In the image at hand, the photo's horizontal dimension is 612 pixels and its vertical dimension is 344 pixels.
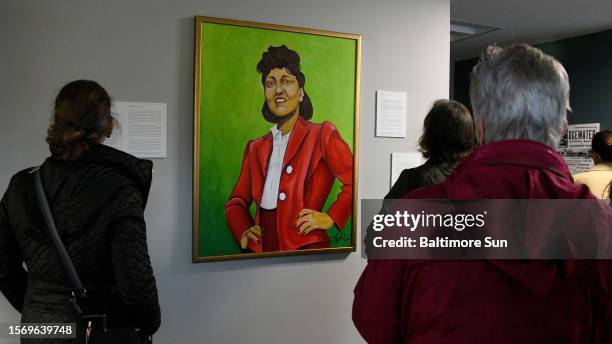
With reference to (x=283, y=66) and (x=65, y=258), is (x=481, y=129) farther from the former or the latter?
(x=283, y=66)

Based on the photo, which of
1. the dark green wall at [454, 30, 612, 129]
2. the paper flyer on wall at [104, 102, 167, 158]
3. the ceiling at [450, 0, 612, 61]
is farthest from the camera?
the dark green wall at [454, 30, 612, 129]

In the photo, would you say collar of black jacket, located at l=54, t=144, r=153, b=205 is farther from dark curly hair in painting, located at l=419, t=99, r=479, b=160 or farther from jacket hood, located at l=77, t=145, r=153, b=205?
dark curly hair in painting, located at l=419, t=99, r=479, b=160

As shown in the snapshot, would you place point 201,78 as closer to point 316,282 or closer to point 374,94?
point 374,94

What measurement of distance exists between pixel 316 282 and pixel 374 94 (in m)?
1.09

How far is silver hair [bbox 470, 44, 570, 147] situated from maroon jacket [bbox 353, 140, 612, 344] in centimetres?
4

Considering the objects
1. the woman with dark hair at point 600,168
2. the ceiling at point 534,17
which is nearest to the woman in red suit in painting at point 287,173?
the woman with dark hair at point 600,168

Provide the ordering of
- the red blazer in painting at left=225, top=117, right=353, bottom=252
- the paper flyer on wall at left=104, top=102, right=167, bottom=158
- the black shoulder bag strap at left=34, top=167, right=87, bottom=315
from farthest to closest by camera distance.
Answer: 1. the red blazer in painting at left=225, top=117, right=353, bottom=252
2. the paper flyer on wall at left=104, top=102, right=167, bottom=158
3. the black shoulder bag strap at left=34, top=167, right=87, bottom=315

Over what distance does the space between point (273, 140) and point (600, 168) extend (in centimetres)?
200

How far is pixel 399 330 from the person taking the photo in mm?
1170

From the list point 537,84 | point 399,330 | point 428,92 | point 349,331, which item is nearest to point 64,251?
point 399,330

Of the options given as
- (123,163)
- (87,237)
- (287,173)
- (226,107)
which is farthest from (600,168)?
(87,237)

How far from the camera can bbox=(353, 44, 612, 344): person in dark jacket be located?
1028 millimetres

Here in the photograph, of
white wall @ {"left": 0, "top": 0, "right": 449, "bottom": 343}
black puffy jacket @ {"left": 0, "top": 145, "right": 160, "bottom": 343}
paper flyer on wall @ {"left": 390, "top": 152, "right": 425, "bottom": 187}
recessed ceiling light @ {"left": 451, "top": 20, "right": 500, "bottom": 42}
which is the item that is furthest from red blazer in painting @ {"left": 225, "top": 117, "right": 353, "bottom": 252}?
recessed ceiling light @ {"left": 451, "top": 20, "right": 500, "bottom": 42}

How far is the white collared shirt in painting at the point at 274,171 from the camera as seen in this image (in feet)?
8.98
